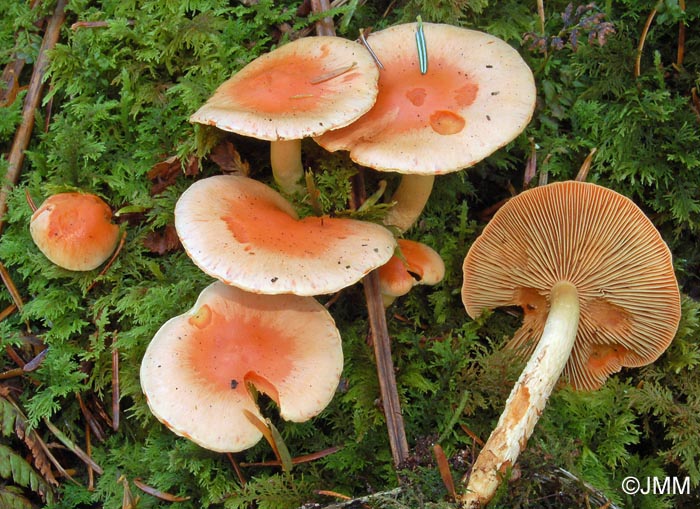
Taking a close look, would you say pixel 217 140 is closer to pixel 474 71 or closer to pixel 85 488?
pixel 474 71

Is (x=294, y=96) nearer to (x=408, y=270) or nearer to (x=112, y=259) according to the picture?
(x=408, y=270)

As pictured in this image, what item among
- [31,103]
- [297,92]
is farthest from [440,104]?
[31,103]

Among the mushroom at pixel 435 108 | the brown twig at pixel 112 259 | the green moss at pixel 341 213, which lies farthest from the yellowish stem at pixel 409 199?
the brown twig at pixel 112 259

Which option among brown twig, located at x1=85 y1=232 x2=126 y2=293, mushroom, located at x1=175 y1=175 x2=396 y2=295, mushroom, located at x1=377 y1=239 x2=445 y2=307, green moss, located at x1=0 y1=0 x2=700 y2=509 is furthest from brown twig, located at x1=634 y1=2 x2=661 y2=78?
brown twig, located at x1=85 y1=232 x2=126 y2=293

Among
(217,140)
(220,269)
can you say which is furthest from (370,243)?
(217,140)

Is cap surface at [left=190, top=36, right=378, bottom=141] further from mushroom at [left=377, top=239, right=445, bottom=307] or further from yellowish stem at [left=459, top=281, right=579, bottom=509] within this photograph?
yellowish stem at [left=459, top=281, right=579, bottom=509]

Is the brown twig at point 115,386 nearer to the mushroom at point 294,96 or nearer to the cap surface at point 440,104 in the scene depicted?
the mushroom at point 294,96
